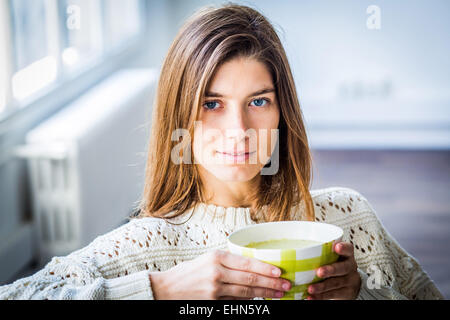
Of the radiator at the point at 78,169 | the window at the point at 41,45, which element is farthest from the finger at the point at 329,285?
the radiator at the point at 78,169

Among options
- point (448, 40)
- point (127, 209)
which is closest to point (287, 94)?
point (448, 40)

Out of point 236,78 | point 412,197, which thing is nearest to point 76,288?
point 236,78

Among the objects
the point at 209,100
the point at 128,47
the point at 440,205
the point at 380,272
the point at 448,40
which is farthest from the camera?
the point at 128,47

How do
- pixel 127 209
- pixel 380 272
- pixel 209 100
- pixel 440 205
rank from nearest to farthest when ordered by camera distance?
pixel 209 100 → pixel 380 272 → pixel 440 205 → pixel 127 209

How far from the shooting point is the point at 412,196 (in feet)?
6.10

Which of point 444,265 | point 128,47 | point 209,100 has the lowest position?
point 444,265

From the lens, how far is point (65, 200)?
6.04 ft

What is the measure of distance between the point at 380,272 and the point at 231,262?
0.32 metres

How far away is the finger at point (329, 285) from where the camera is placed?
0.43 m

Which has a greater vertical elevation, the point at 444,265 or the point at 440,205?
the point at 440,205

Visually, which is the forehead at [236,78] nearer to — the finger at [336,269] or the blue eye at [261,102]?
the blue eye at [261,102]

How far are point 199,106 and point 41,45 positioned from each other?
4.05 feet

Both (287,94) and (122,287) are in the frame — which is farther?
(287,94)
